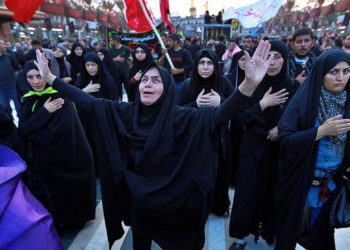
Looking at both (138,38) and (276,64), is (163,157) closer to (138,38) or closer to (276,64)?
(276,64)

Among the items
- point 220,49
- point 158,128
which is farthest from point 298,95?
point 220,49

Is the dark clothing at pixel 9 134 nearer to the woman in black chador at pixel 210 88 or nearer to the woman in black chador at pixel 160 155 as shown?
the woman in black chador at pixel 160 155

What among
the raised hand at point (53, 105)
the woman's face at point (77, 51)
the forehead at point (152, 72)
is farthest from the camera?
the woman's face at point (77, 51)

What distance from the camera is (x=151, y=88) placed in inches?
78.3

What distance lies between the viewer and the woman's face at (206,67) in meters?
2.92

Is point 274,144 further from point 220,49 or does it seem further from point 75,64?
point 220,49

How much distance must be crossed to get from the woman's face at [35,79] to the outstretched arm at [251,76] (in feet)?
5.96

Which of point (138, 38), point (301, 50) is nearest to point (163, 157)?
point (301, 50)

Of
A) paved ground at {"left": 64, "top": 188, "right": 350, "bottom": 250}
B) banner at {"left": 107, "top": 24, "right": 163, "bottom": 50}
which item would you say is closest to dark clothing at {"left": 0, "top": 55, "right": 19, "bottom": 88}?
banner at {"left": 107, "top": 24, "right": 163, "bottom": 50}

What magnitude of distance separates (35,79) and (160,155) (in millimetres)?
1536

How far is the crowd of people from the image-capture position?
1879 mm

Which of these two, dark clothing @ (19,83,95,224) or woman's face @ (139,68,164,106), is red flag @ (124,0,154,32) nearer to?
dark clothing @ (19,83,95,224)

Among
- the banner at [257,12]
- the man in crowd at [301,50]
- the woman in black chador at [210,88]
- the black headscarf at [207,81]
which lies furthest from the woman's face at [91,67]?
the banner at [257,12]

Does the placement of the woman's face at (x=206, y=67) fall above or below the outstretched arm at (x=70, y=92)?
above
